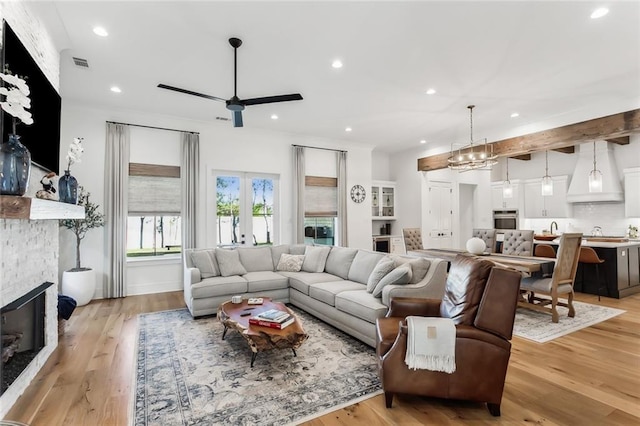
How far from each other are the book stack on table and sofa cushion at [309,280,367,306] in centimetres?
82

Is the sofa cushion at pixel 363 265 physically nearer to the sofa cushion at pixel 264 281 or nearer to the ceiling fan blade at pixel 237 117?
the sofa cushion at pixel 264 281

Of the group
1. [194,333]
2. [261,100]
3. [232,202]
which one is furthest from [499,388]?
[232,202]

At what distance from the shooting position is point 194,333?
3.71m

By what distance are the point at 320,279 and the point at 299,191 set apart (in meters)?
2.79

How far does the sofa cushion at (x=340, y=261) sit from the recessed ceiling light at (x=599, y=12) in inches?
139

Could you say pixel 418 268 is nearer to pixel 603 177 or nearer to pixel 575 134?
pixel 575 134

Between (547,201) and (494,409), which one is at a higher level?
(547,201)

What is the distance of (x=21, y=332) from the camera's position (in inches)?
104

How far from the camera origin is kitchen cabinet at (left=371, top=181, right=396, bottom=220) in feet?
27.9

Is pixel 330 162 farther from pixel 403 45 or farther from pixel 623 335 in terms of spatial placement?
pixel 623 335

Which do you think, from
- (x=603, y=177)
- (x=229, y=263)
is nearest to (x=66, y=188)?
(x=229, y=263)

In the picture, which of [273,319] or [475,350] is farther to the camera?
[273,319]

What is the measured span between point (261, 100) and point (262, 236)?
11.9 ft

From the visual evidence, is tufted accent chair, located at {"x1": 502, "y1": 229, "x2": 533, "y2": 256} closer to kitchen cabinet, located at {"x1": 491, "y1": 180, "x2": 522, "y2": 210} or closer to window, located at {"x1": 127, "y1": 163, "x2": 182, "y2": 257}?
kitchen cabinet, located at {"x1": 491, "y1": 180, "x2": 522, "y2": 210}
